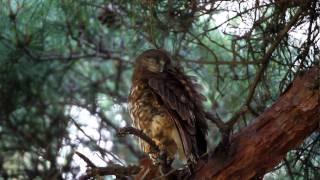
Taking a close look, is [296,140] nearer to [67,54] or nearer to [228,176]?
[228,176]

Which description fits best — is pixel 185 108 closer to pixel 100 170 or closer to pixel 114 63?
pixel 100 170

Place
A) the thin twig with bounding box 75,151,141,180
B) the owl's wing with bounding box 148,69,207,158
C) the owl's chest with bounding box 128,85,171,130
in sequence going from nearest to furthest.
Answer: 1. the thin twig with bounding box 75,151,141,180
2. the owl's wing with bounding box 148,69,207,158
3. the owl's chest with bounding box 128,85,171,130

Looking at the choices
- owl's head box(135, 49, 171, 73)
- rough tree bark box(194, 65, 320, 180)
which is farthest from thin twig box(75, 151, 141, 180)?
owl's head box(135, 49, 171, 73)

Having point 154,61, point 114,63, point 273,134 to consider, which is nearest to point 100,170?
point 273,134

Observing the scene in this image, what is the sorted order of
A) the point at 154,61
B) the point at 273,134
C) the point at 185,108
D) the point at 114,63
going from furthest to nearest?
the point at 114,63 < the point at 154,61 < the point at 185,108 < the point at 273,134

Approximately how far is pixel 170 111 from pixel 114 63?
2454 millimetres

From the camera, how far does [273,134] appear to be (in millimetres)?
2709

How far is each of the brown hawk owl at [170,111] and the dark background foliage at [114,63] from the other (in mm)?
175

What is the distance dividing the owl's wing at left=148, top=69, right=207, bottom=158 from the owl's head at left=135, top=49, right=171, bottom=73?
17cm

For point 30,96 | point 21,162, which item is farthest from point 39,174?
point 30,96

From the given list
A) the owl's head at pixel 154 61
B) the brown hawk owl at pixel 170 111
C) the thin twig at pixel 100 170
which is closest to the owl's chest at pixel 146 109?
the brown hawk owl at pixel 170 111

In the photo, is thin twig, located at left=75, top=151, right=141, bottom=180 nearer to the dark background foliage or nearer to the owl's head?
the dark background foliage

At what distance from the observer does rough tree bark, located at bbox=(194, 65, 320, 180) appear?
8.71 ft

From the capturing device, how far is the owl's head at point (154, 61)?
3.38m
